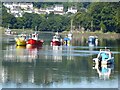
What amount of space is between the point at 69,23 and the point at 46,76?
24.2 meters

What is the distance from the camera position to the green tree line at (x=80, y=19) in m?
27.6

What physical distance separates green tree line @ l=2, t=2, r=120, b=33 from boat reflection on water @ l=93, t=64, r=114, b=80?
1649 centimetres

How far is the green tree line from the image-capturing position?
90.7ft

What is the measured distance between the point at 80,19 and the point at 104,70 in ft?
69.8

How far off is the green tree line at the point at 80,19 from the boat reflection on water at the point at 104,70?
16.5 meters

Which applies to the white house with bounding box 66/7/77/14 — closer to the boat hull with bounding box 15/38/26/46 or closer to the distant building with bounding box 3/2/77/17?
the distant building with bounding box 3/2/77/17

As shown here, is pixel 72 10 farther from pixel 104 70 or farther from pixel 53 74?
pixel 53 74

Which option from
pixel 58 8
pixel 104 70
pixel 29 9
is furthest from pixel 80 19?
pixel 104 70

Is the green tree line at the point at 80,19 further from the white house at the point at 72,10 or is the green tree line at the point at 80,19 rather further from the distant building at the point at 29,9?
the distant building at the point at 29,9

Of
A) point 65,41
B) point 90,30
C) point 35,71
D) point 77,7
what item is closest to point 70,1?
point 77,7

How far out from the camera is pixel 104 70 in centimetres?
911

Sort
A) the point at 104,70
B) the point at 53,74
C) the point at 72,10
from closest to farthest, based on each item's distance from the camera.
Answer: the point at 53,74 < the point at 104,70 < the point at 72,10

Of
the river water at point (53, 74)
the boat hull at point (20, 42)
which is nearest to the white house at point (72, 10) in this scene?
the boat hull at point (20, 42)

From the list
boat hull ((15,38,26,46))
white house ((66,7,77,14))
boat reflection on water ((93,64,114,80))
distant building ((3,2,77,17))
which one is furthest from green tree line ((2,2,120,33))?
boat reflection on water ((93,64,114,80))
